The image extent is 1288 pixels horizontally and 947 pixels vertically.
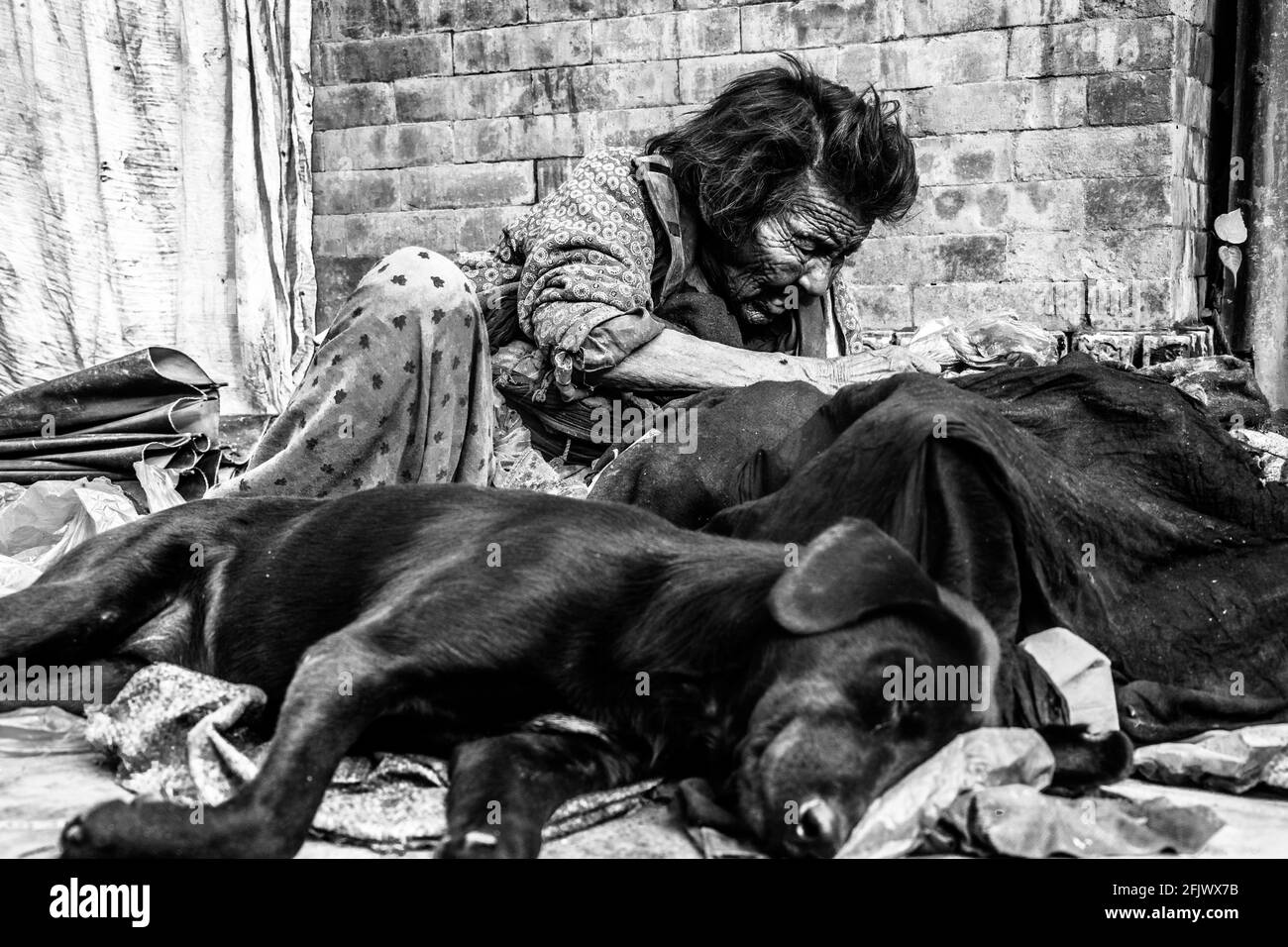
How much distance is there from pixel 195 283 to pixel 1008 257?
4.45 meters

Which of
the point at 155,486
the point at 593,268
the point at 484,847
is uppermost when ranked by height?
the point at 593,268

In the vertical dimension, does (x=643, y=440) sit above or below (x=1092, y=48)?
below

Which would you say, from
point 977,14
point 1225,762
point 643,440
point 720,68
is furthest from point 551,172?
point 1225,762

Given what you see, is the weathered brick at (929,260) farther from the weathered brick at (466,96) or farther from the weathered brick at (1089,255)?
the weathered brick at (466,96)

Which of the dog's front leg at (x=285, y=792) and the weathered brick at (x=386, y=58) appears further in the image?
the weathered brick at (x=386, y=58)

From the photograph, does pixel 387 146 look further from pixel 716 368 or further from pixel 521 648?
pixel 521 648

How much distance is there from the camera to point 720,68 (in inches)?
312

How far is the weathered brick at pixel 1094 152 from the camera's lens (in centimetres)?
731

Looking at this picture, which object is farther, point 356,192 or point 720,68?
point 356,192

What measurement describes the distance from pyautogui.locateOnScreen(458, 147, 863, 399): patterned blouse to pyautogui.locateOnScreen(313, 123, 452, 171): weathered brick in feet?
12.9

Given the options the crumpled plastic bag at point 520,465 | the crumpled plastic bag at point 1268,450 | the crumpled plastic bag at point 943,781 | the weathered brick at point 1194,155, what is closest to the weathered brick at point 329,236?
the crumpled plastic bag at point 520,465

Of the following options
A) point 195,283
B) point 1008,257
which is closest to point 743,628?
point 195,283

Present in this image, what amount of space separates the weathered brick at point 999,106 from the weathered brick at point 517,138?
2.08 meters

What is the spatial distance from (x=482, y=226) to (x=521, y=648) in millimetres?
6139
